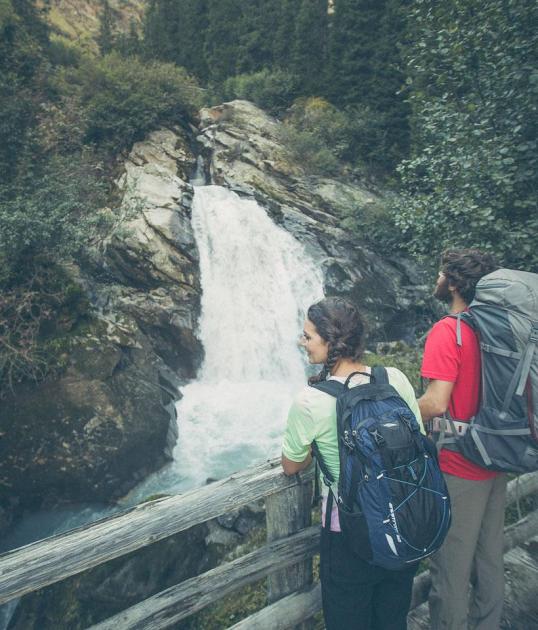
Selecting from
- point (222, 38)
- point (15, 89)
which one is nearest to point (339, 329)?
point (15, 89)

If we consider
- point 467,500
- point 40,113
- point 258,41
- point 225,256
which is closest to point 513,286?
point 467,500

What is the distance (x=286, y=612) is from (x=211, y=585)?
57 cm

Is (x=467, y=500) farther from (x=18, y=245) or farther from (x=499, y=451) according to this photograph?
(x=18, y=245)

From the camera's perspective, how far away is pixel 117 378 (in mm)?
8922

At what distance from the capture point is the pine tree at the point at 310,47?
76.6 feet

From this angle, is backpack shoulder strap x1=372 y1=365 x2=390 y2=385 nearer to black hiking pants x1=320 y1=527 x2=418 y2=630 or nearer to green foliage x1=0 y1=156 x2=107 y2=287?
black hiking pants x1=320 y1=527 x2=418 y2=630

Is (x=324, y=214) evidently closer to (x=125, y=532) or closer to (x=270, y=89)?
(x=270, y=89)

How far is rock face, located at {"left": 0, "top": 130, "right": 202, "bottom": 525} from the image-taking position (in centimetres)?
750

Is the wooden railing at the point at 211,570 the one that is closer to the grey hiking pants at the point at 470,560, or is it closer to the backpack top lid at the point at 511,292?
the grey hiking pants at the point at 470,560

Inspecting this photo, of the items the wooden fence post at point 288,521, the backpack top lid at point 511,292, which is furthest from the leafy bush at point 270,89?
the wooden fence post at point 288,521

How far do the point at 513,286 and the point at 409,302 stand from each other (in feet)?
42.5

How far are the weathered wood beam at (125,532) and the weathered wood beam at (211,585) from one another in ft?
1.37

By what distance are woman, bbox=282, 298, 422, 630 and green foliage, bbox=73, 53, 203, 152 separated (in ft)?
55.7

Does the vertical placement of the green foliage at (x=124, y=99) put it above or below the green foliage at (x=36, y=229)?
above
